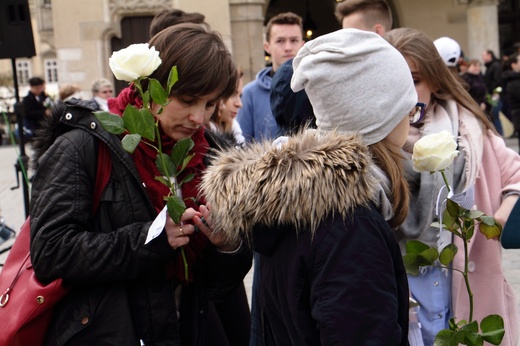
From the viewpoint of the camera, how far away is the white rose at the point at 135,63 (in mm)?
2393

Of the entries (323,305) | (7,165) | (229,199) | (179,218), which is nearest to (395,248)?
(323,305)

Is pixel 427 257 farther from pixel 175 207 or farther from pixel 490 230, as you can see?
pixel 175 207

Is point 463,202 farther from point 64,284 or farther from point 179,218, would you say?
point 64,284

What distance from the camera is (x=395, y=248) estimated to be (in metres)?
2.12

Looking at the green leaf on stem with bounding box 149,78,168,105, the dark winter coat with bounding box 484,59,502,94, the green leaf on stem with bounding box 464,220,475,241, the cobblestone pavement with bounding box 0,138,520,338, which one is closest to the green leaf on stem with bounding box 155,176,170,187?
the green leaf on stem with bounding box 149,78,168,105

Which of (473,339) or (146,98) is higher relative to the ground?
(146,98)

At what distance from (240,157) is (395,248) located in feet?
1.55

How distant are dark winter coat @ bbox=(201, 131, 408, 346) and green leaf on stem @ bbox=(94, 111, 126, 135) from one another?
376 mm

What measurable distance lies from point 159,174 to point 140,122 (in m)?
0.28

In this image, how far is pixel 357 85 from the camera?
7.40 feet

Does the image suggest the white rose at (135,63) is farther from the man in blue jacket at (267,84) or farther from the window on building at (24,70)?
the window on building at (24,70)

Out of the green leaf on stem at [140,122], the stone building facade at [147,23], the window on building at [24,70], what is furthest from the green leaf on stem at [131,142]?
the window on building at [24,70]

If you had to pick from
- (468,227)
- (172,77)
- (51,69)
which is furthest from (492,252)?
(51,69)

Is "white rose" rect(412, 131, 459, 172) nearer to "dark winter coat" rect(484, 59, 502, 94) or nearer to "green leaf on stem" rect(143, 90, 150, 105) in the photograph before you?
"green leaf on stem" rect(143, 90, 150, 105)
